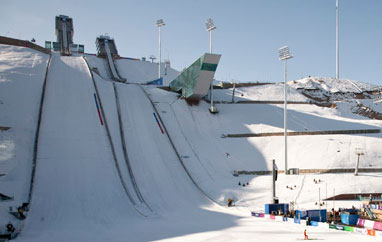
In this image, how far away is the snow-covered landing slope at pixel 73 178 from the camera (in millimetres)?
18234

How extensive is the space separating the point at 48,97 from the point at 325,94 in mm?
33219

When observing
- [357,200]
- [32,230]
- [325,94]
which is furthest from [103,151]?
[325,94]

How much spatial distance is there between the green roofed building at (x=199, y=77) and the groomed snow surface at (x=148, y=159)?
1.59 meters

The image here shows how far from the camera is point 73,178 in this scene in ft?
77.4

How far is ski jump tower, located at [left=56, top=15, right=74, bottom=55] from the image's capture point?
242 feet

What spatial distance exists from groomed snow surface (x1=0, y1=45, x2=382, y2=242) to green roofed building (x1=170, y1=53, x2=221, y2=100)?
1586 millimetres

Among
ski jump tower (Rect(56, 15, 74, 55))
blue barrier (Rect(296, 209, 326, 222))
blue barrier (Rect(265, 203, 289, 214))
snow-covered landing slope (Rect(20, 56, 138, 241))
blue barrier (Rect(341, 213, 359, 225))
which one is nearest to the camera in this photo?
snow-covered landing slope (Rect(20, 56, 138, 241))

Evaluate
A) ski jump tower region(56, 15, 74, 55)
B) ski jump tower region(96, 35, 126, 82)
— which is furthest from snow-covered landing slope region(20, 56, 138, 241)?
ski jump tower region(56, 15, 74, 55)

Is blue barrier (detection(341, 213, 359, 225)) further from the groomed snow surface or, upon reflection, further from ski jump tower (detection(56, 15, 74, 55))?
ski jump tower (detection(56, 15, 74, 55))

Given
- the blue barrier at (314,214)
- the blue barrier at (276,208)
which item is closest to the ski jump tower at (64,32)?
the blue barrier at (276,208)

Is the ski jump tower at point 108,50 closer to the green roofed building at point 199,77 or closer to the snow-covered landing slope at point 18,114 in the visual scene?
the snow-covered landing slope at point 18,114

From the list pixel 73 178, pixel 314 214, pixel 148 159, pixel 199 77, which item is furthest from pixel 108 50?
pixel 314 214

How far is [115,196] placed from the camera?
2298cm

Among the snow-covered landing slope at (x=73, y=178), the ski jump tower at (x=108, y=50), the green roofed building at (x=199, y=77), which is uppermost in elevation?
the ski jump tower at (x=108, y=50)
